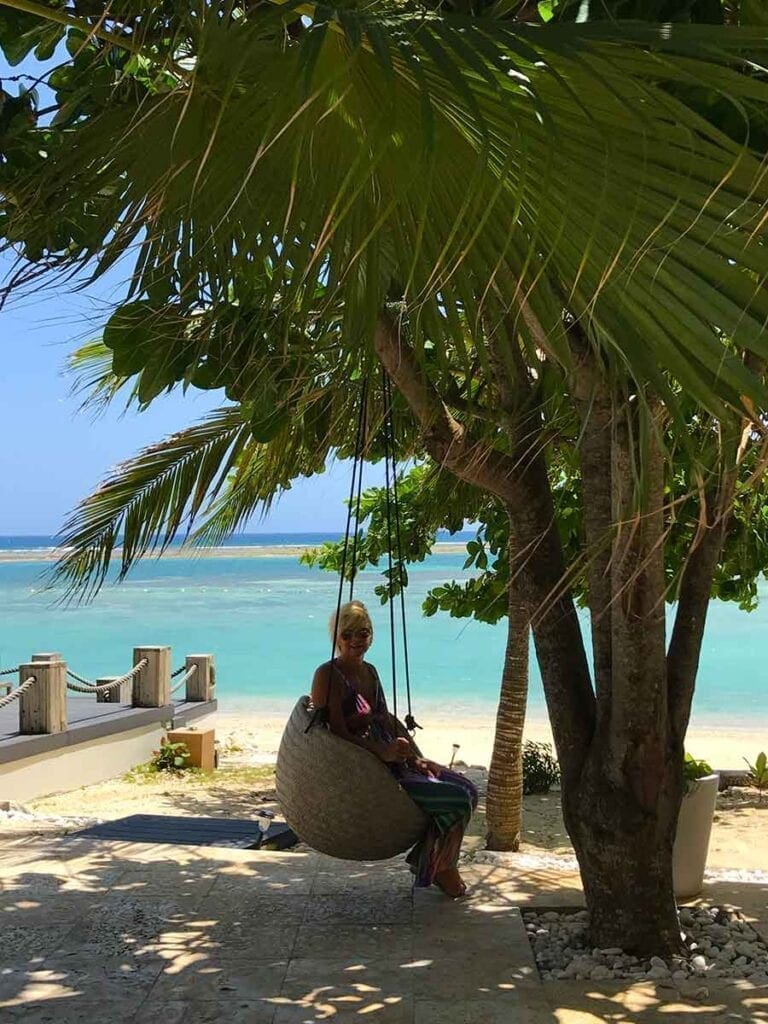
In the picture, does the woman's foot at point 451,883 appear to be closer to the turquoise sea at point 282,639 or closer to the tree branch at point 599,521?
the tree branch at point 599,521

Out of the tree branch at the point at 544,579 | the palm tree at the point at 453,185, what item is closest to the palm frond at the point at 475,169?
the palm tree at the point at 453,185

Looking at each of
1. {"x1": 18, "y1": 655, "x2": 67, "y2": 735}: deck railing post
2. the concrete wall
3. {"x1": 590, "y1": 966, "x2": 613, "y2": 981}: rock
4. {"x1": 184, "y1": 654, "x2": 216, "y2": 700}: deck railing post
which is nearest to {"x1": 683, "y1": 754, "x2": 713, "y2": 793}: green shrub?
{"x1": 590, "y1": 966, "x2": 613, "y2": 981}: rock

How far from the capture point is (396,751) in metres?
4.37

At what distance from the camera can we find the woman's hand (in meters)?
4.36

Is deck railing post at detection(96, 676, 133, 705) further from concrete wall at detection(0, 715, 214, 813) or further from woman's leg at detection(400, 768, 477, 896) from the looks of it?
woman's leg at detection(400, 768, 477, 896)

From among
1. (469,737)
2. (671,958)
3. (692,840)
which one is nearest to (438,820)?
(671,958)

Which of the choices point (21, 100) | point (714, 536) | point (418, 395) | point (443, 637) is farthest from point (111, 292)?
point (443, 637)

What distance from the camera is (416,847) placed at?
4.45 m

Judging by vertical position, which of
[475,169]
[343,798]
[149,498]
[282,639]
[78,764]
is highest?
[475,169]

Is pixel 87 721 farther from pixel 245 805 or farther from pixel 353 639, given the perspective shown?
pixel 353 639

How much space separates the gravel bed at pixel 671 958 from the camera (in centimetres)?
379

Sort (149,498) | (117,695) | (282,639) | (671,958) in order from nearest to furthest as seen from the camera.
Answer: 1. (671,958)
2. (149,498)
3. (117,695)
4. (282,639)

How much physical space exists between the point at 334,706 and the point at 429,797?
0.52 m

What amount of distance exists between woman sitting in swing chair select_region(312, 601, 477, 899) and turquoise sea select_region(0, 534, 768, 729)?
11.2ft
